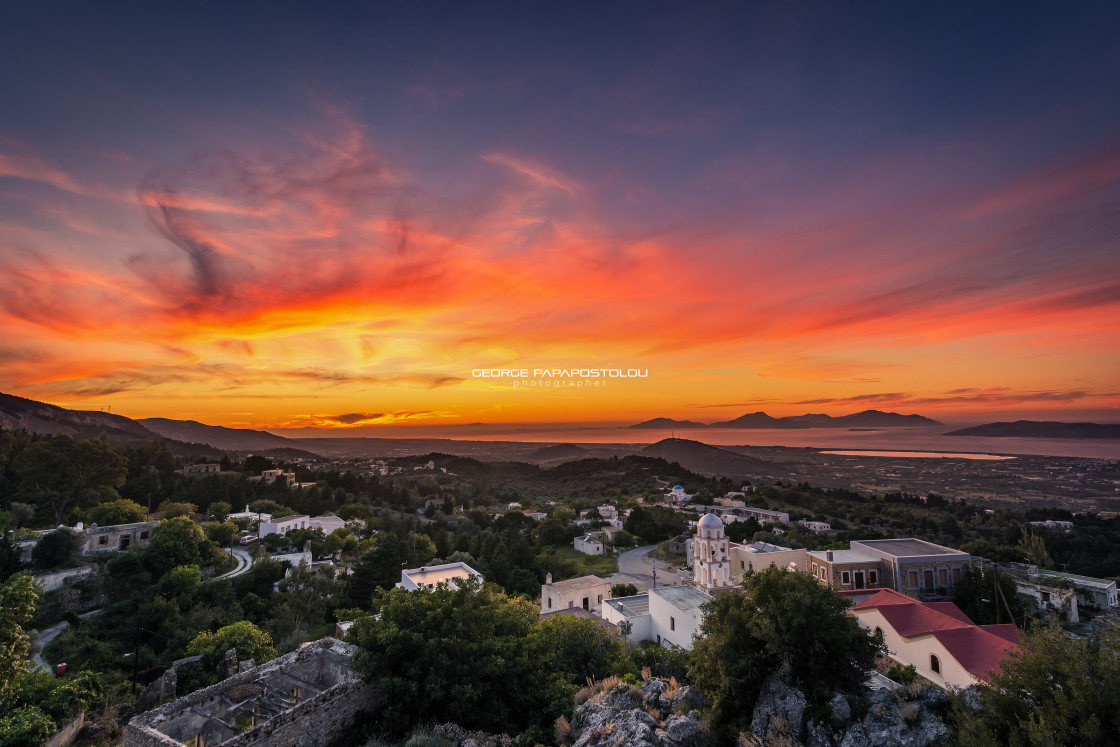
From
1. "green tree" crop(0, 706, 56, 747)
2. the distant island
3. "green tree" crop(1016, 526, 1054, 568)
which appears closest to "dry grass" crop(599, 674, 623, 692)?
"green tree" crop(0, 706, 56, 747)

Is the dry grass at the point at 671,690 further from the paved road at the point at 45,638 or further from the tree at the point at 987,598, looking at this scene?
the tree at the point at 987,598

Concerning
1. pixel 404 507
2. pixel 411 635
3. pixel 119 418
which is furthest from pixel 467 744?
pixel 119 418

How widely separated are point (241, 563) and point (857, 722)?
39.8 m

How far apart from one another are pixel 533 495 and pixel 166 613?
A: 240 ft

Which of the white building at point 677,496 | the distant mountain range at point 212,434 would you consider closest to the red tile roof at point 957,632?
the white building at point 677,496

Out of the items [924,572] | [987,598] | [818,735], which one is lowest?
[987,598]

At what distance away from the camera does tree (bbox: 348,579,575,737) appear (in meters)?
12.2

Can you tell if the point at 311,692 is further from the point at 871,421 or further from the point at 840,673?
the point at 871,421

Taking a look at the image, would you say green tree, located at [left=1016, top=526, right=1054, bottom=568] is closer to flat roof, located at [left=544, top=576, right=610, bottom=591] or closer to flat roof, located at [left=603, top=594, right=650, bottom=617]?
flat roof, located at [left=603, top=594, right=650, bottom=617]

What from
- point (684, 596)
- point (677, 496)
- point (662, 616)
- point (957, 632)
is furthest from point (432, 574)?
point (677, 496)

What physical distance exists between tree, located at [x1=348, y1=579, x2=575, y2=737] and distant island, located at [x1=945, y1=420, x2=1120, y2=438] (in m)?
148

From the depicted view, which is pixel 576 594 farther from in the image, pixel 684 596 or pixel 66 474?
pixel 66 474

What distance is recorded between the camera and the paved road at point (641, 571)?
132 feet

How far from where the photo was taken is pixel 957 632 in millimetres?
17016
